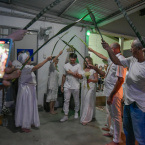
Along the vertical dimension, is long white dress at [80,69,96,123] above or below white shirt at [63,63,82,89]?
below

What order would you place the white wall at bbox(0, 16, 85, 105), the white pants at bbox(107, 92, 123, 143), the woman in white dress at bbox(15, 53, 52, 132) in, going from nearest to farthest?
1. the white pants at bbox(107, 92, 123, 143)
2. the woman in white dress at bbox(15, 53, 52, 132)
3. the white wall at bbox(0, 16, 85, 105)

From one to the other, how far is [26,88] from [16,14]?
102 inches

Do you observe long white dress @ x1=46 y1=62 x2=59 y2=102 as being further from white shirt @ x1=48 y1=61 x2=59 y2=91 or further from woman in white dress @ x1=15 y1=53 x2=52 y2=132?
woman in white dress @ x1=15 y1=53 x2=52 y2=132

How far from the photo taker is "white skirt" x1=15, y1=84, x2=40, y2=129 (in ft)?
9.85

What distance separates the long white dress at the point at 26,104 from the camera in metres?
3.00

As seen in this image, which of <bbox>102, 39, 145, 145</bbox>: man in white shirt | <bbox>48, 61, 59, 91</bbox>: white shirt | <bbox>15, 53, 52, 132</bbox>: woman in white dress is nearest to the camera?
<bbox>102, 39, 145, 145</bbox>: man in white shirt

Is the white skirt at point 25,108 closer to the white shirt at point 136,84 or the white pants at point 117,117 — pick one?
the white pants at point 117,117

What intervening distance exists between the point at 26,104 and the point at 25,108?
3.5 inches

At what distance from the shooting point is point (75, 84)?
150 inches

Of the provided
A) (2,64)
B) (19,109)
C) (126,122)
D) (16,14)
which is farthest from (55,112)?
(2,64)

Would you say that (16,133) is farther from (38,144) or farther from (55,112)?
(55,112)

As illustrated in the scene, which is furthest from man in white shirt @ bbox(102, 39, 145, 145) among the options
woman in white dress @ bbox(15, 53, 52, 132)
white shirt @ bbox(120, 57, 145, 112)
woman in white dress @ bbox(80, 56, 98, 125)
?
woman in white dress @ bbox(15, 53, 52, 132)

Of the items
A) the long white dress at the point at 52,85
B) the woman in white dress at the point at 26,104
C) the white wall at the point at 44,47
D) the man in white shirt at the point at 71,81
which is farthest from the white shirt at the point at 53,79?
the woman in white dress at the point at 26,104

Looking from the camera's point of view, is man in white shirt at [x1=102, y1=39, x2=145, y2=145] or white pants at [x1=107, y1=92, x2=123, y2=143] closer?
man in white shirt at [x1=102, y1=39, x2=145, y2=145]
